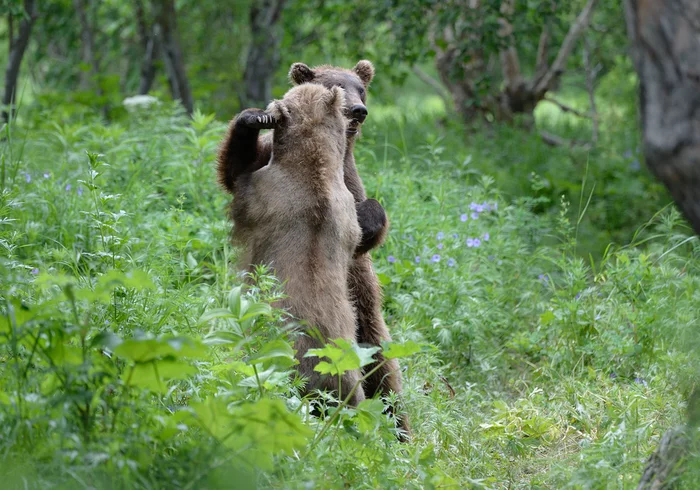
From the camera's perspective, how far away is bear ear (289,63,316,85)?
5.13m

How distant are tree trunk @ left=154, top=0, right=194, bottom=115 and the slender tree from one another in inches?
304

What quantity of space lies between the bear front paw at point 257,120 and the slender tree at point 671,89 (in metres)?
1.78

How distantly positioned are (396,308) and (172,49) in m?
5.67

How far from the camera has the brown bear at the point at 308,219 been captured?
3.63 meters

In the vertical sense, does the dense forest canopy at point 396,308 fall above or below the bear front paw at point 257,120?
below

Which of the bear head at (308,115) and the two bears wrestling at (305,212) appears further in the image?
the bear head at (308,115)

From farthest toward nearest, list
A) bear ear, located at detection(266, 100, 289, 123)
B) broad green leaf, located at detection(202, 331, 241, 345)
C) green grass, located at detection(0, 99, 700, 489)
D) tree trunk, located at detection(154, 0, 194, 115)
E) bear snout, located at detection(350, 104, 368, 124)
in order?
1. tree trunk, located at detection(154, 0, 194, 115)
2. bear snout, located at detection(350, 104, 368, 124)
3. bear ear, located at detection(266, 100, 289, 123)
4. broad green leaf, located at detection(202, 331, 241, 345)
5. green grass, located at detection(0, 99, 700, 489)

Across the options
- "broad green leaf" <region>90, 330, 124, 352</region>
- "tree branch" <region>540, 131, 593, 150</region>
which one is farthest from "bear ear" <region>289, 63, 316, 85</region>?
"tree branch" <region>540, 131, 593, 150</region>

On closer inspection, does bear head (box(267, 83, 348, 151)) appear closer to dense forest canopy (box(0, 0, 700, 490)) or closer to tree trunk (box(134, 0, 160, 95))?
dense forest canopy (box(0, 0, 700, 490))

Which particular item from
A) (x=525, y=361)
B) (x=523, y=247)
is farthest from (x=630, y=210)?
(x=525, y=361)

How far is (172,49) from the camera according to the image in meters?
9.65

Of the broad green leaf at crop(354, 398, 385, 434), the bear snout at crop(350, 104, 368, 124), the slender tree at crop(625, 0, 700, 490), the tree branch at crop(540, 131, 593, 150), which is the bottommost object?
the tree branch at crop(540, 131, 593, 150)

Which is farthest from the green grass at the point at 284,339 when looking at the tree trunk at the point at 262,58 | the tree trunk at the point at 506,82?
the tree trunk at the point at 262,58

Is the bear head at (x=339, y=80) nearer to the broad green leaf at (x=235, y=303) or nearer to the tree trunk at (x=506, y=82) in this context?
the broad green leaf at (x=235, y=303)
